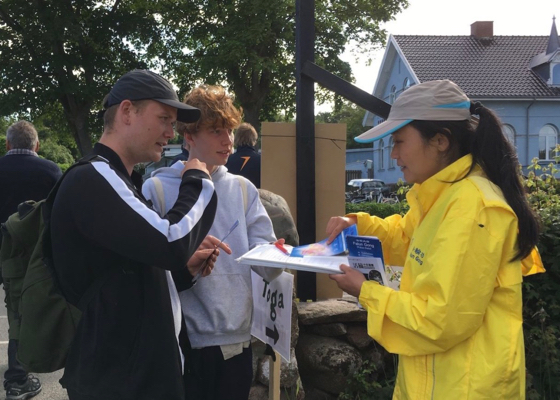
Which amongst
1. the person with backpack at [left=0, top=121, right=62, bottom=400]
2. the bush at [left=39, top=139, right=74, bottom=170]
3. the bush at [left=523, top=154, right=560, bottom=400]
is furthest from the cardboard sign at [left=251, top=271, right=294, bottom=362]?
the bush at [left=39, top=139, right=74, bottom=170]

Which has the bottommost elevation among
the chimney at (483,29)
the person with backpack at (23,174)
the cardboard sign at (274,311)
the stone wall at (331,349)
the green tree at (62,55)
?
the stone wall at (331,349)

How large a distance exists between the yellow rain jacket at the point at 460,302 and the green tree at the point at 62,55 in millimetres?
19799

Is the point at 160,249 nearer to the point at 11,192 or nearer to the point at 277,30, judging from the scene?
the point at 11,192

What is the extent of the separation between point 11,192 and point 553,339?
13.9 ft

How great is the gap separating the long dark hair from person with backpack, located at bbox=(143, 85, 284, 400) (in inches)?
35.4

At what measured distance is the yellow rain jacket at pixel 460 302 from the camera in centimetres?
167

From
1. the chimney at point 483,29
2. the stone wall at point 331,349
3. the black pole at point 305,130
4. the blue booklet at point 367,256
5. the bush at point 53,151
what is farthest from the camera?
the bush at point 53,151

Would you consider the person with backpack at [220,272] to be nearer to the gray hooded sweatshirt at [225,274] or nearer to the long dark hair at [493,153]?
the gray hooded sweatshirt at [225,274]

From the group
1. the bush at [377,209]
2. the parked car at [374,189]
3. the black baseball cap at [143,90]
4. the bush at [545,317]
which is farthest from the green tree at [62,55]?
the black baseball cap at [143,90]

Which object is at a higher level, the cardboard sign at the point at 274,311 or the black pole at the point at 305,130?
the black pole at the point at 305,130

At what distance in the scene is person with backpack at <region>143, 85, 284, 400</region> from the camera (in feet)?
7.60

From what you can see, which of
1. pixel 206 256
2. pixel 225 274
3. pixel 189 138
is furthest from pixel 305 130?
pixel 206 256

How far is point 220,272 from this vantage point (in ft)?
7.85

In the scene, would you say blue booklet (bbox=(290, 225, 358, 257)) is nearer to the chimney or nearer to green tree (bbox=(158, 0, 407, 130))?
green tree (bbox=(158, 0, 407, 130))
